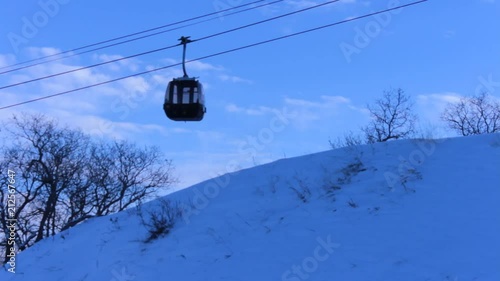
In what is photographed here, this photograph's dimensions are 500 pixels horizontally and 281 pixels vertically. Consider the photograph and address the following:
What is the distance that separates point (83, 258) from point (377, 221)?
6582mm

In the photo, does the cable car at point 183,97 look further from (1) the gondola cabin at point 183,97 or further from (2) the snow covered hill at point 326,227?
(2) the snow covered hill at point 326,227

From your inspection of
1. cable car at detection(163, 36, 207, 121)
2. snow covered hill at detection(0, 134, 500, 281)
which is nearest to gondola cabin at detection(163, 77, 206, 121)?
cable car at detection(163, 36, 207, 121)

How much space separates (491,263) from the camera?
6344 millimetres

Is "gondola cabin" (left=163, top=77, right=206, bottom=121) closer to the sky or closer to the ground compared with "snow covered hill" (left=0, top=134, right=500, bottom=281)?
closer to the sky

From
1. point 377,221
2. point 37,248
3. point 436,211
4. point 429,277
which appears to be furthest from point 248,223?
point 37,248

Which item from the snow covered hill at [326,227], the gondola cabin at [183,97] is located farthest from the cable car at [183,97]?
the snow covered hill at [326,227]

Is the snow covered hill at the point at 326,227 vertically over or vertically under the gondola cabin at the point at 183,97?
under

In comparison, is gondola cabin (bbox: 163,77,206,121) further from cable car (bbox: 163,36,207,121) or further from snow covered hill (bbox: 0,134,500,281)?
snow covered hill (bbox: 0,134,500,281)

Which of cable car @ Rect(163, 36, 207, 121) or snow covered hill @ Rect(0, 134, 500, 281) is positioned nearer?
snow covered hill @ Rect(0, 134, 500, 281)

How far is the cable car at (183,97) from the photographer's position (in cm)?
992

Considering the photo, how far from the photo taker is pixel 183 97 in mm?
9930

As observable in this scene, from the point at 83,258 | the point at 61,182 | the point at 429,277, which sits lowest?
the point at 429,277

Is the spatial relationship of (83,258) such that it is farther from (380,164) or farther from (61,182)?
(61,182)

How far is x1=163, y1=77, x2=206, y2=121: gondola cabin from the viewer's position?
9.92 metres
